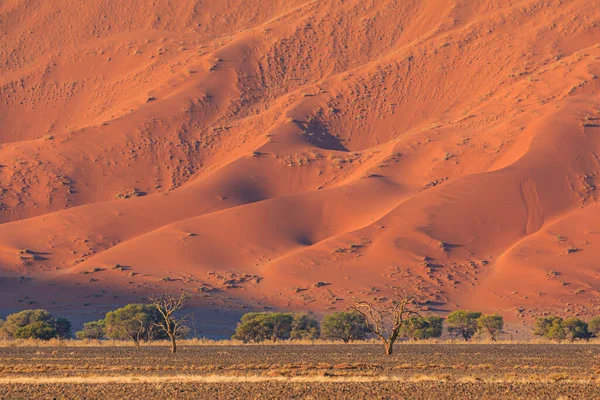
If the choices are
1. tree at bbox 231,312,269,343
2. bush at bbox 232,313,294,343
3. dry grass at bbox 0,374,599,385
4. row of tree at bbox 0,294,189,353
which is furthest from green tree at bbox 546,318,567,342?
dry grass at bbox 0,374,599,385

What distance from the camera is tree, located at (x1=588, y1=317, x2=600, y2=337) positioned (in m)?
69.8

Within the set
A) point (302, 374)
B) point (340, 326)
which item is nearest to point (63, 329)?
point (340, 326)

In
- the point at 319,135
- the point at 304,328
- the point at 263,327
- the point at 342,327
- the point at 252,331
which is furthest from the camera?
the point at 319,135

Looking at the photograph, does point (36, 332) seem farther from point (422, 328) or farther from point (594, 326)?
point (594, 326)

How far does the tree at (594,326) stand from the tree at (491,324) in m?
6.18

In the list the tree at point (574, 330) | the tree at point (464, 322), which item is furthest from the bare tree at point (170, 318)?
the tree at point (574, 330)

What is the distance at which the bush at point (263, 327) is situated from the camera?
65.3 meters

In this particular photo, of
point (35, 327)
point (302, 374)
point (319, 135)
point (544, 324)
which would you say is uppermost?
point (319, 135)

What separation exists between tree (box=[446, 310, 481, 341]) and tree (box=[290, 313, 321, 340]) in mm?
8914

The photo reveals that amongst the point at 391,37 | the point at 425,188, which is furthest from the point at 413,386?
the point at 391,37

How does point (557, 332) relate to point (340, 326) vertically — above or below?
below

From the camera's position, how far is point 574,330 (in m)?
67.5

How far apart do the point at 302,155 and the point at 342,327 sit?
138 ft

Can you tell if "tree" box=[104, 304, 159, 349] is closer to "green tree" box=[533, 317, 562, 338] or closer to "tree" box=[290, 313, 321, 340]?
"tree" box=[290, 313, 321, 340]
